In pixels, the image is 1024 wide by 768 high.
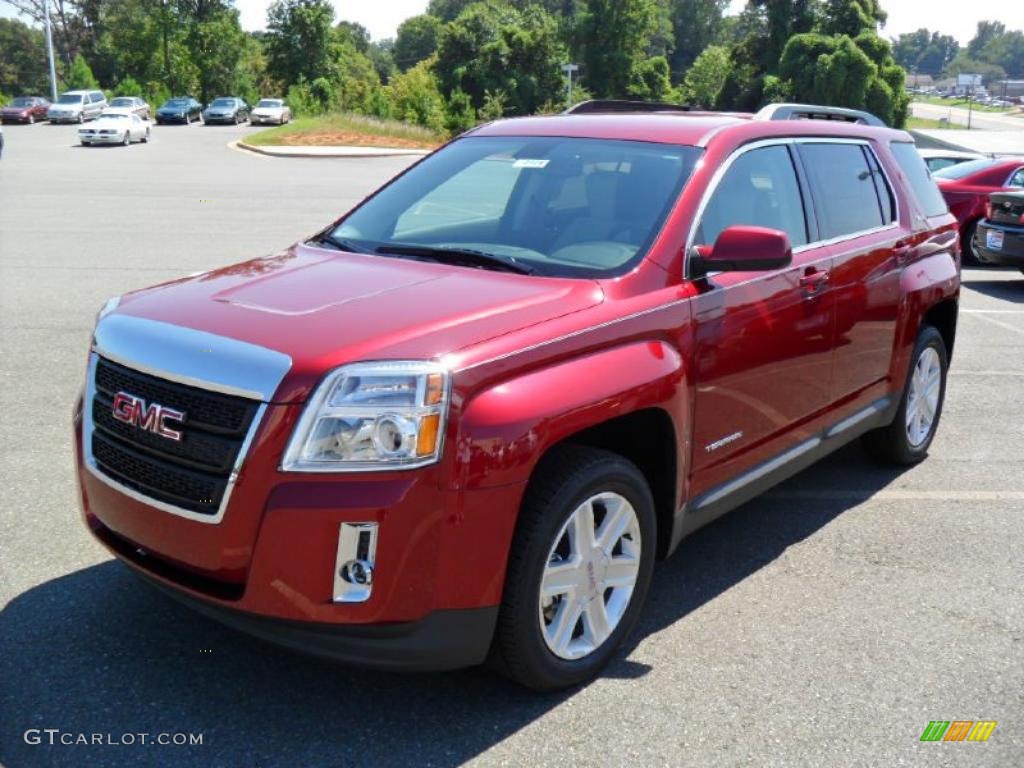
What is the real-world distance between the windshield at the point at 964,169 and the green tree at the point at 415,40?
4784 inches

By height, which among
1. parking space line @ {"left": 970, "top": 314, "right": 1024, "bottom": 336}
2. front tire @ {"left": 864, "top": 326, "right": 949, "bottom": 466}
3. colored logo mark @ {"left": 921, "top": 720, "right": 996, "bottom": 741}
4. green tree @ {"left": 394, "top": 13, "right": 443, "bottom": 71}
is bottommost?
parking space line @ {"left": 970, "top": 314, "right": 1024, "bottom": 336}

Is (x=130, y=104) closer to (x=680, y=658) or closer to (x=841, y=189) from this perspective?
(x=841, y=189)

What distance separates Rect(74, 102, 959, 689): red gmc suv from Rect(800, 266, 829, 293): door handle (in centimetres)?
2

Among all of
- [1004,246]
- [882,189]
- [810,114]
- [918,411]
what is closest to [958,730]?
[918,411]

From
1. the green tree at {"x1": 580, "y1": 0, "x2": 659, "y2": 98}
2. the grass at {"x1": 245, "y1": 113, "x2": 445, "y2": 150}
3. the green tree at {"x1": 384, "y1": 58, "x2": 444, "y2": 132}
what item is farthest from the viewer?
the green tree at {"x1": 580, "y1": 0, "x2": 659, "y2": 98}

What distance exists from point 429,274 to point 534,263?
40cm

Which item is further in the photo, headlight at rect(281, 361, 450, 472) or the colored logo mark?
the colored logo mark

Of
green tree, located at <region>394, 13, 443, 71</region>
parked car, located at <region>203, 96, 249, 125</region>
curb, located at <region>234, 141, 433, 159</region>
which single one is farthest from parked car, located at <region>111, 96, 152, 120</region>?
green tree, located at <region>394, 13, 443, 71</region>

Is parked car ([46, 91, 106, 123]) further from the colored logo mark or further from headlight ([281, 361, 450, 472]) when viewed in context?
the colored logo mark

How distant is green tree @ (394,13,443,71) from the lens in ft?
439

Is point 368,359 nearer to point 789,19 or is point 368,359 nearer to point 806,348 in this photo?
point 806,348

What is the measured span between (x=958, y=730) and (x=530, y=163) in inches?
109

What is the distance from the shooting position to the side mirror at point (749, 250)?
12.6 ft

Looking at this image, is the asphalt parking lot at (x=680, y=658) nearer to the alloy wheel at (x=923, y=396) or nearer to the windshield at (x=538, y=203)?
the alloy wheel at (x=923, y=396)
